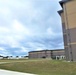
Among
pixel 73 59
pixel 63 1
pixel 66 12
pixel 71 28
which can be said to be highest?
pixel 63 1

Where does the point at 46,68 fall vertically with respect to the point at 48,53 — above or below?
below

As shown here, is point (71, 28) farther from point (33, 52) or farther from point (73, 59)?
point (33, 52)

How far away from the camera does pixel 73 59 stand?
40.0 m

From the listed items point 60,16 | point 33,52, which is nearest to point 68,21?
point 60,16

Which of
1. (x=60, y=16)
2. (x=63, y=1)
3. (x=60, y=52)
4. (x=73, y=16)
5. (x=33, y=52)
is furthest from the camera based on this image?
(x=33, y=52)

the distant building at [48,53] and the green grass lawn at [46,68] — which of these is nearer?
the green grass lawn at [46,68]

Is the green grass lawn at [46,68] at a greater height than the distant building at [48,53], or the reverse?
the distant building at [48,53]

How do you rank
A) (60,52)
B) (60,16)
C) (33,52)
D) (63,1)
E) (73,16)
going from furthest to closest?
(33,52), (60,52), (60,16), (63,1), (73,16)

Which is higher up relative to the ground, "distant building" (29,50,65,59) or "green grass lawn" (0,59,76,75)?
"distant building" (29,50,65,59)

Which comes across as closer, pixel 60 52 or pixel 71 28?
pixel 71 28

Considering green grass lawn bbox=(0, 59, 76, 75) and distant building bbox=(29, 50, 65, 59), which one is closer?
green grass lawn bbox=(0, 59, 76, 75)

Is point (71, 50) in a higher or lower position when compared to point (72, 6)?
lower

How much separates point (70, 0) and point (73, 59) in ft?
41.1

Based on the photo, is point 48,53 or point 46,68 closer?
point 46,68
